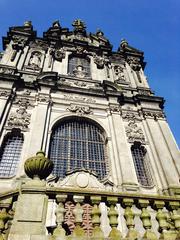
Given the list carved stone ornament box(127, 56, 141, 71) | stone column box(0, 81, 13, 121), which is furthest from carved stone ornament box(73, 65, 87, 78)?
stone column box(0, 81, 13, 121)

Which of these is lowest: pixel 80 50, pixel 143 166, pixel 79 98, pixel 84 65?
pixel 143 166

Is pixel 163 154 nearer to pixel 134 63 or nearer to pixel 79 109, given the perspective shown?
pixel 79 109

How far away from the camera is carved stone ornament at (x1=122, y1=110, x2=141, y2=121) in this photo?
13922 millimetres

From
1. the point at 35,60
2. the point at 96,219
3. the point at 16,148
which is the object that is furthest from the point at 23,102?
the point at 96,219

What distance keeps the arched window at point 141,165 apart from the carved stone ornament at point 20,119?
6228mm

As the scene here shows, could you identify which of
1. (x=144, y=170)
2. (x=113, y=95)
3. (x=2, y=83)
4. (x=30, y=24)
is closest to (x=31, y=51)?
(x=30, y=24)

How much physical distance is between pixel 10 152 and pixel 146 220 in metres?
8.40

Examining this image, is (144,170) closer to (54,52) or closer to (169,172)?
(169,172)

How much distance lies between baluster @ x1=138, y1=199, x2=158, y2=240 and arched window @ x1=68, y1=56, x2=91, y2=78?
13195mm

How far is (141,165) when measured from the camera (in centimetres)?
1195

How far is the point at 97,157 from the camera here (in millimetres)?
11703

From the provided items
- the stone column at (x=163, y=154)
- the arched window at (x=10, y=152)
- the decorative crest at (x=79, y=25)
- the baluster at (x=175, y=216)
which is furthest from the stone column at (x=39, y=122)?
the decorative crest at (x=79, y=25)

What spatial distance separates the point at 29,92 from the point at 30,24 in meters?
9.71

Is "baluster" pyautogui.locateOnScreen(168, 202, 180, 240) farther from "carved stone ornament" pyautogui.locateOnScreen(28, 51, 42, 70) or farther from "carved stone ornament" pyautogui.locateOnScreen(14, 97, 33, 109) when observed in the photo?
"carved stone ornament" pyautogui.locateOnScreen(28, 51, 42, 70)
